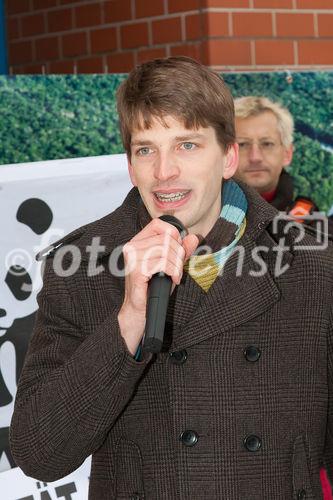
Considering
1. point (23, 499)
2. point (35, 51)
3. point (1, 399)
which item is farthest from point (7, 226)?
point (35, 51)

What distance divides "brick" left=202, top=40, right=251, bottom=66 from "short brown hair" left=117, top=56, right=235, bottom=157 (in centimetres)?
260

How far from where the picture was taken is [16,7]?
6.00m

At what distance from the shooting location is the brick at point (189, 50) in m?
5.25

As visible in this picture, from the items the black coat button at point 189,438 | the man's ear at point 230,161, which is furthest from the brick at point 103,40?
the black coat button at point 189,438

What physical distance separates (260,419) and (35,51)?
12.7 feet

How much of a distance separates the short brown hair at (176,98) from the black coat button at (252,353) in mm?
521

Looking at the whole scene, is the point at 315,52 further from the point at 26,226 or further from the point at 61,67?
the point at 26,226

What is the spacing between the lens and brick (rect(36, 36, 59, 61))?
230 inches

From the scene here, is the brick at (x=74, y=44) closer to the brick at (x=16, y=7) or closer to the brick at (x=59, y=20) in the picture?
the brick at (x=59, y=20)

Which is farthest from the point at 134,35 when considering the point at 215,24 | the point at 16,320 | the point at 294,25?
the point at 16,320

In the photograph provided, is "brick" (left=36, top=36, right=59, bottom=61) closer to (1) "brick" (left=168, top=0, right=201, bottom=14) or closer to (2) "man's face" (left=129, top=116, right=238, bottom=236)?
(1) "brick" (left=168, top=0, right=201, bottom=14)

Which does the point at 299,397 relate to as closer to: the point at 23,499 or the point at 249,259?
the point at 249,259

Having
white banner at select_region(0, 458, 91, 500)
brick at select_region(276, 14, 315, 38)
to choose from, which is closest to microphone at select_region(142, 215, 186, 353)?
white banner at select_region(0, 458, 91, 500)

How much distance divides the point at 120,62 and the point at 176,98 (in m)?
3.11
